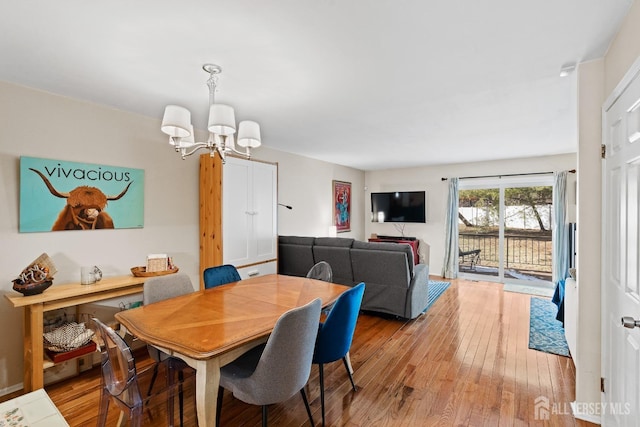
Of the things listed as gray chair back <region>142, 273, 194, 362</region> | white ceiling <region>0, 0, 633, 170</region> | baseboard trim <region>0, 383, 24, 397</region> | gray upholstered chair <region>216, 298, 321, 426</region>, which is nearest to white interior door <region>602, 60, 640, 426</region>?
white ceiling <region>0, 0, 633, 170</region>

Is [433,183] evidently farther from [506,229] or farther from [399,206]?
[506,229]

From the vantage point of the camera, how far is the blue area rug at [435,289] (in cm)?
465

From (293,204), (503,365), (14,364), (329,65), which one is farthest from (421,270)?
(14,364)

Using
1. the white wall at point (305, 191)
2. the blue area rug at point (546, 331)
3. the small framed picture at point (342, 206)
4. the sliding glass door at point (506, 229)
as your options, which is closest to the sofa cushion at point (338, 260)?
the white wall at point (305, 191)

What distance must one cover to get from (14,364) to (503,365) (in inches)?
157

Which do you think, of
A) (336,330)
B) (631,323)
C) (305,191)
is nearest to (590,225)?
(631,323)

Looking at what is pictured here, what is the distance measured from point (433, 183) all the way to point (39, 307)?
6275 mm

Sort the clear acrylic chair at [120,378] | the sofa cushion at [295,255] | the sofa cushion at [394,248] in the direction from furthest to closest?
the sofa cushion at [295,255], the sofa cushion at [394,248], the clear acrylic chair at [120,378]

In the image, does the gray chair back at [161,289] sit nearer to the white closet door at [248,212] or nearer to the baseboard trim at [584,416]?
the white closet door at [248,212]

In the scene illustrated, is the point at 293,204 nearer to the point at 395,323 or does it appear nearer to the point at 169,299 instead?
the point at 395,323

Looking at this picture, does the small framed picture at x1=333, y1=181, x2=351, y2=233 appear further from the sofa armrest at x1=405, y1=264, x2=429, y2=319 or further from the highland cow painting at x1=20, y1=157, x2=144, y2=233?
the highland cow painting at x1=20, y1=157, x2=144, y2=233

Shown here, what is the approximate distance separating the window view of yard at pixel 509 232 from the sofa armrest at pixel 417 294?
2.78 metres

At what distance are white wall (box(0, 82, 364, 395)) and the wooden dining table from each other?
115cm

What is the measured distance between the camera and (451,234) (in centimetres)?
615
